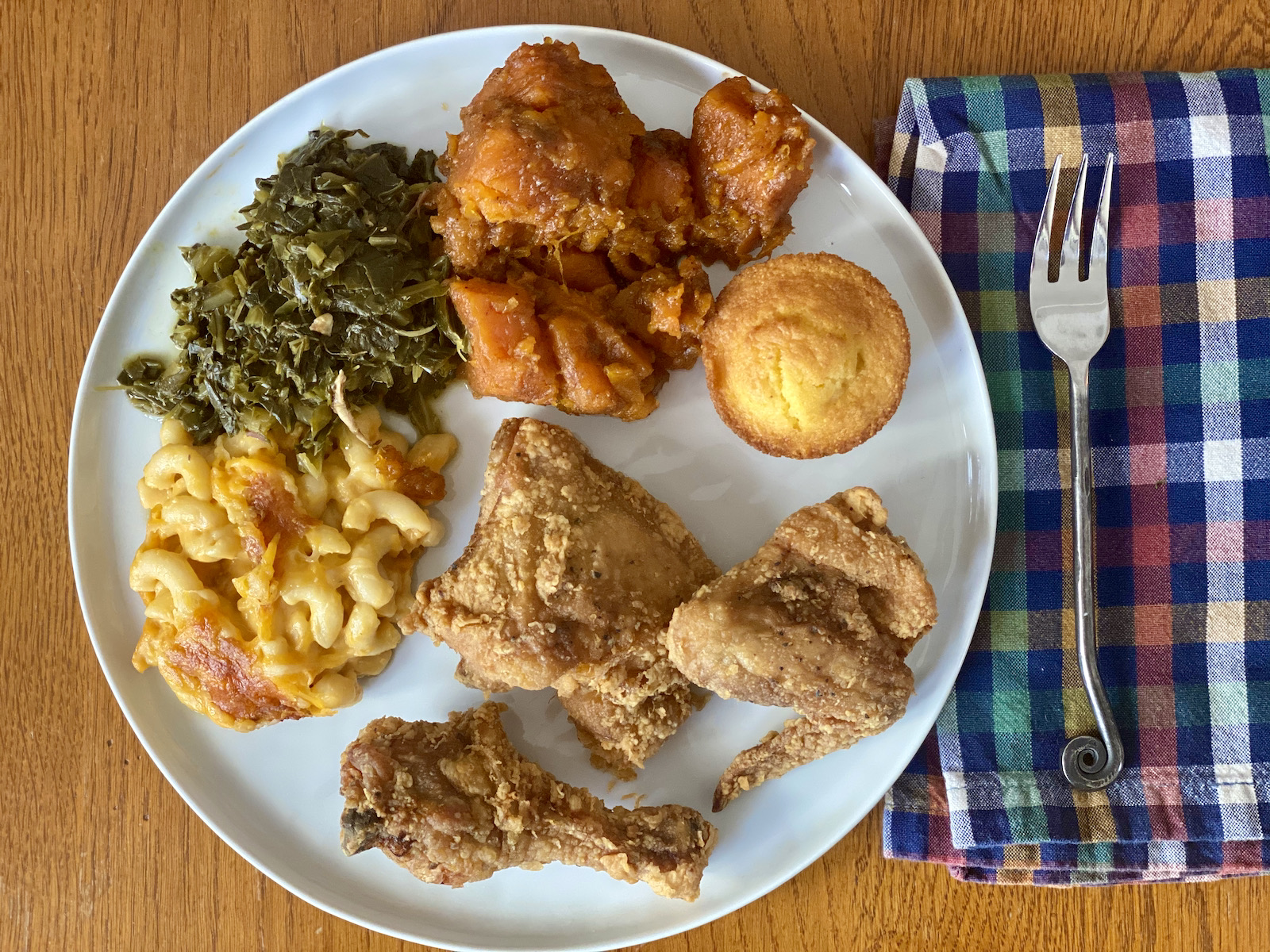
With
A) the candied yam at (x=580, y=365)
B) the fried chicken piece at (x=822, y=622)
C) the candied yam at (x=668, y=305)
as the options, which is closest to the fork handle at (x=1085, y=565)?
the fried chicken piece at (x=822, y=622)

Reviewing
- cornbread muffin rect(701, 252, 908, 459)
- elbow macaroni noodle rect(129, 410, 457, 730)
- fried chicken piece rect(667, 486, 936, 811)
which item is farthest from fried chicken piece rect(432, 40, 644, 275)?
fried chicken piece rect(667, 486, 936, 811)

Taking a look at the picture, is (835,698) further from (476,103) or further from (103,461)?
(103,461)

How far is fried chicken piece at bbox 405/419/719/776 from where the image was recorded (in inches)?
104

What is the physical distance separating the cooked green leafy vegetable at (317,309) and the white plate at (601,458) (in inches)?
6.8

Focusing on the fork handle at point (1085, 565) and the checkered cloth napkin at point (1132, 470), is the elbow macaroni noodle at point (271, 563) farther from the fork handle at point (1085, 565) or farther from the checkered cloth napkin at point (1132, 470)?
the fork handle at point (1085, 565)

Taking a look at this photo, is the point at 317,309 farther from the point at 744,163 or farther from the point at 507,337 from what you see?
the point at 744,163

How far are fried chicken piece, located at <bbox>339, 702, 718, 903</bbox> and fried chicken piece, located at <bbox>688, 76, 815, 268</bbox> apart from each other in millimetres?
1923

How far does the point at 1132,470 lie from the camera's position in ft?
10.2

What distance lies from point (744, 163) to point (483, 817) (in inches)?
92.1

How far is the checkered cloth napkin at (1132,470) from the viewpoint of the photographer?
3.08 metres

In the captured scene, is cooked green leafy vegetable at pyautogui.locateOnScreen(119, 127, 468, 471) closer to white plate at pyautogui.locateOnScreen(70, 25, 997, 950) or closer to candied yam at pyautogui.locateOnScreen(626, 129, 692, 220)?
white plate at pyautogui.locateOnScreen(70, 25, 997, 950)

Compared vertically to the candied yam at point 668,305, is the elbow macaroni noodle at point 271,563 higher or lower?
lower

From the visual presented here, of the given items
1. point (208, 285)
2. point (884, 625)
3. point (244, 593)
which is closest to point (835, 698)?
point (884, 625)

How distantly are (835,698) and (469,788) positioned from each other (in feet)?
4.15
